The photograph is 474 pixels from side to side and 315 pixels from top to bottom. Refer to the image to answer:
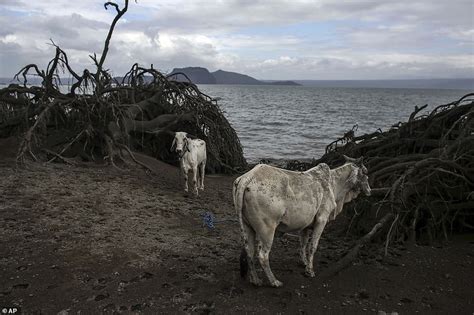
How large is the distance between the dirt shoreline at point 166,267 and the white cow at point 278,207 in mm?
435

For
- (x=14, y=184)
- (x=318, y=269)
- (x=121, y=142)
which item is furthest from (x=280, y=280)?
(x=121, y=142)

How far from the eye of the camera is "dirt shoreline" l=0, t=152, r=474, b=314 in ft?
17.6

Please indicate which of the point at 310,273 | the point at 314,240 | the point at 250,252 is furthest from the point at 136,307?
the point at 314,240

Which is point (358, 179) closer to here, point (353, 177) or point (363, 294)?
point (353, 177)

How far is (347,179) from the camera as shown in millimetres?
6797

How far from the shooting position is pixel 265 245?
568cm

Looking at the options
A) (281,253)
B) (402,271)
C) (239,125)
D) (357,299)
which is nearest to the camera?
(357,299)

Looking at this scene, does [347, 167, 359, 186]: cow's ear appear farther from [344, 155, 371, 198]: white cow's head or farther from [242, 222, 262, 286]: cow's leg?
[242, 222, 262, 286]: cow's leg

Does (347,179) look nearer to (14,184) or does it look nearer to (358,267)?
(358,267)

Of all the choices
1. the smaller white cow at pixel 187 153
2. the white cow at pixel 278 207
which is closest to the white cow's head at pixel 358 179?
the white cow at pixel 278 207


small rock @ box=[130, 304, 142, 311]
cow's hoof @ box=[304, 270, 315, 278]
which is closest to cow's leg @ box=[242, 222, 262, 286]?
cow's hoof @ box=[304, 270, 315, 278]

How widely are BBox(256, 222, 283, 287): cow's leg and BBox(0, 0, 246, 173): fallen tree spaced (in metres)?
7.25

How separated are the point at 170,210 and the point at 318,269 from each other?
12.2 ft

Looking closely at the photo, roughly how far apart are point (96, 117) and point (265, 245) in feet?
27.6
